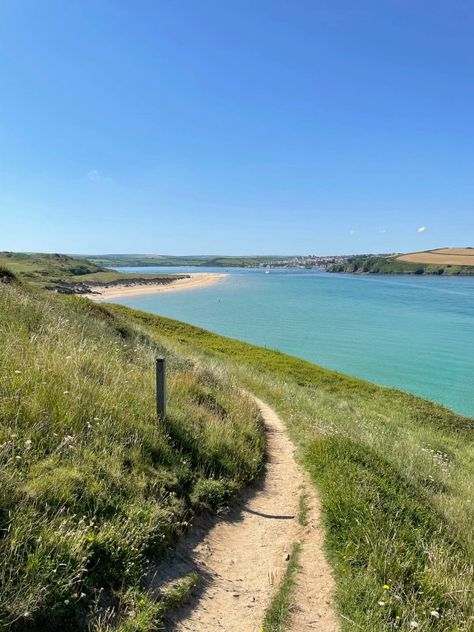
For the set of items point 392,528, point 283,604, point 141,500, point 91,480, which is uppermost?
point 91,480

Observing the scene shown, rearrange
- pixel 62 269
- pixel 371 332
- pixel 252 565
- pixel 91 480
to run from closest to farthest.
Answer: pixel 91 480, pixel 252 565, pixel 371 332, pixel 62 269

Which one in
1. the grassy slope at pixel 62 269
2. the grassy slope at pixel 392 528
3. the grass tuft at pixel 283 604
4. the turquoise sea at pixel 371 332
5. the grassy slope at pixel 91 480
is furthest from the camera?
the grassy slope at pixel 62 269

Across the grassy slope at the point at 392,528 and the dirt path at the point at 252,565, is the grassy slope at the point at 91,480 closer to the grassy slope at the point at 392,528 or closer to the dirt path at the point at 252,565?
the dirt path at the point at 252,565

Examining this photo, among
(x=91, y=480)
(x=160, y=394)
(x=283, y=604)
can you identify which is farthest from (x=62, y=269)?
(x=283, y=604)

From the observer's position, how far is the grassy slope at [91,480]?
3.08 m

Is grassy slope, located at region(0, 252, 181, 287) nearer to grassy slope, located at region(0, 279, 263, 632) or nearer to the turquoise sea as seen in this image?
the turquoise sea

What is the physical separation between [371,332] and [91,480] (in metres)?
60.1

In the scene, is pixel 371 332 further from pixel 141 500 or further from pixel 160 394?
pixel 141 500

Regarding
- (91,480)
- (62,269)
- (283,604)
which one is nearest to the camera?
(283,604)

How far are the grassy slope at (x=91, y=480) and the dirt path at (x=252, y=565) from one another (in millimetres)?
231

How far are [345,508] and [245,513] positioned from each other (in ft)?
4.74

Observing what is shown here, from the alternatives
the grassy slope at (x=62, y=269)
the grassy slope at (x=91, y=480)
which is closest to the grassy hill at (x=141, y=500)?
the grassy slope at (x=91, y=480)

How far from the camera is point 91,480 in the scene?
418cm

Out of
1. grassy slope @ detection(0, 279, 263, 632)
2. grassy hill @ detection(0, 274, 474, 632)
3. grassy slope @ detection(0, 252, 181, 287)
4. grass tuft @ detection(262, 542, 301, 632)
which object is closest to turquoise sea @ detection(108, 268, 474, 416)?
grassy hill @ detection(0, 274, 474, 632)
